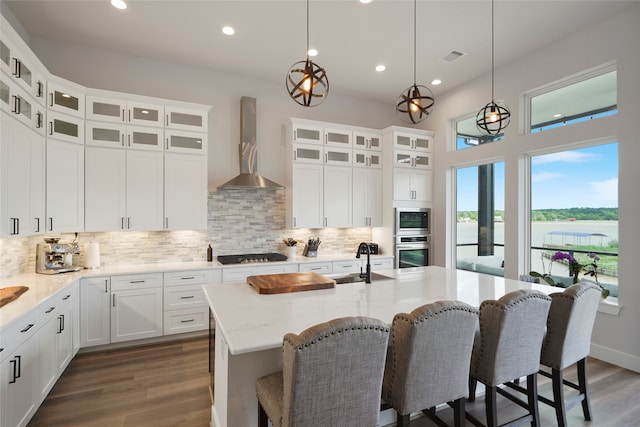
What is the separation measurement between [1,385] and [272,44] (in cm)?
391

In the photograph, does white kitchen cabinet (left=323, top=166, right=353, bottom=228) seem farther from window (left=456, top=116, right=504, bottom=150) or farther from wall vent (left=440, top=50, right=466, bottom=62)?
wall vent (left=440, top=50, right=466, bottom=62)

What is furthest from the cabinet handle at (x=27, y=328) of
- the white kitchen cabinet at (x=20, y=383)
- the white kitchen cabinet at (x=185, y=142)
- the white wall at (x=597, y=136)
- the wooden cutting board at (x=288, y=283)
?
the white wall at (x=597, y=136)

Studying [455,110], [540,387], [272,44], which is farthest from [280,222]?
[540,387]

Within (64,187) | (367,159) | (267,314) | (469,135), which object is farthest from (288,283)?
(469,135)

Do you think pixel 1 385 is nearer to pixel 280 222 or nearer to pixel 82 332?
pixel 82 332

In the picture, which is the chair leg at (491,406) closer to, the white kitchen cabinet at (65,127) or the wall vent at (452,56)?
the wall vent at (452,56)

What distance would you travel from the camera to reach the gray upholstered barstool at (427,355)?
5.12 ft

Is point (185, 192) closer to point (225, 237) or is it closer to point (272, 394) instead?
point (225, 237)

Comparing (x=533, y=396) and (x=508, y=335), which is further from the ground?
(x=508, y=335)

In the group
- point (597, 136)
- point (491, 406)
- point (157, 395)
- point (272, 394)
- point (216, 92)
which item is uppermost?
point (216, 92)

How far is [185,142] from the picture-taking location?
13.7 feet

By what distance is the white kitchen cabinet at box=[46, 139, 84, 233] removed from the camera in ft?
10.8

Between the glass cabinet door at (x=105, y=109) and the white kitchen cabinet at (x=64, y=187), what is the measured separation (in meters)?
0.41

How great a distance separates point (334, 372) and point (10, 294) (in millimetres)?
2625
